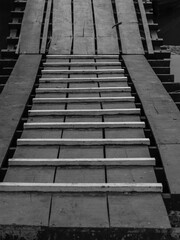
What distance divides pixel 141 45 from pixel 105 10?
1.59 meters

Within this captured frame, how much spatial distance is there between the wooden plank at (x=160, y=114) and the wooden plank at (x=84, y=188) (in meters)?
0.16

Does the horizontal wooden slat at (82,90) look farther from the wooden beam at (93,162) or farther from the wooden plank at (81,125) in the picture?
the wooden beam at (93,162)

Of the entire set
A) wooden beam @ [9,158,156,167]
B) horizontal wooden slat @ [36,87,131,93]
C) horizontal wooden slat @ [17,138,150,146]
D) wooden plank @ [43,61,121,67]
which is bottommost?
wooden beam @ [9,158,156,167]

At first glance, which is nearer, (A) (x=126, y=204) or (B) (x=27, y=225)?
(B) (x=27, y=225)

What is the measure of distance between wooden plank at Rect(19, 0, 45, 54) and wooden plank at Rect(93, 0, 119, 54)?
3.23 feet

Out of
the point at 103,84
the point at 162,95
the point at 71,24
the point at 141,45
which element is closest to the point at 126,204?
the point at 162,95

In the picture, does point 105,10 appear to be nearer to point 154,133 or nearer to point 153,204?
point 154,133

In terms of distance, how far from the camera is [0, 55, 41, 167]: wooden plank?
11.1 ft

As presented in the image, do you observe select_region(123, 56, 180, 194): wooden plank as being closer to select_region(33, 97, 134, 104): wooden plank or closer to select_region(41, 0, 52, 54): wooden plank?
select_region(33, 97, 134, 104): wooden plank

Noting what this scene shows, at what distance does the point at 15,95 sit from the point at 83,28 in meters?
2.84

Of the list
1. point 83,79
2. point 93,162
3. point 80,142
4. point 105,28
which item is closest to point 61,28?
point 105,28

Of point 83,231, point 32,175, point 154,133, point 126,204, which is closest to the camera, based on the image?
point 83,231

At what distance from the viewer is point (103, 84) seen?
4.80 metres

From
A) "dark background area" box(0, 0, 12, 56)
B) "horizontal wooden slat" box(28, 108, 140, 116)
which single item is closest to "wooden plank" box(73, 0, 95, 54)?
"horizontal wooden slat" box(28, 108, 140, 116)
